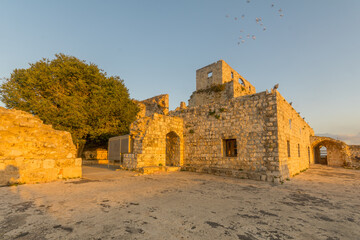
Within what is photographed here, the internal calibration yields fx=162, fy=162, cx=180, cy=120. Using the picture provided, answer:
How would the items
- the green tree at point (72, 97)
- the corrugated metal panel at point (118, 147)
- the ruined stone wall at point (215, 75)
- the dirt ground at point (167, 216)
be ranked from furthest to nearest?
the ruined stone wall at point (215, 75) < the green tree at point (72, 97) < the corrugated metal panel at point (118, 147) < the dirt ground at point (167, 216)

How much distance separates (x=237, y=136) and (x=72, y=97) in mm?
13924

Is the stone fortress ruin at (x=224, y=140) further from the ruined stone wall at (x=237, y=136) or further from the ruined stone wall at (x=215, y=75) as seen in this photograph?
the ruined stone wall at (x=215, y=75)

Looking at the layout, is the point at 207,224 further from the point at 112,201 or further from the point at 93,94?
the point at 93,94

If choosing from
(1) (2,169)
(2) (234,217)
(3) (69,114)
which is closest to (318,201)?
(2) (234,217)

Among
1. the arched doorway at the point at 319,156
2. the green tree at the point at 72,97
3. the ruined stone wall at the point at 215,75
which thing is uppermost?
the ruined stone wall at the point at 215,75

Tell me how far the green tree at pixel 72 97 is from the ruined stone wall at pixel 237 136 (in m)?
8.17

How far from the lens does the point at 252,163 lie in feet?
28.0

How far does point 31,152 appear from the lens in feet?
18.7

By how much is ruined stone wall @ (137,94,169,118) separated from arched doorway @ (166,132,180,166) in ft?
37.7

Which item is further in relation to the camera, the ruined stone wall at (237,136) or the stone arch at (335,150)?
the stone arch at (335,150)

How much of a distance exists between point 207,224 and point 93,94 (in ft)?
52.2

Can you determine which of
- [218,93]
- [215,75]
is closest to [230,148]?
[218,93]

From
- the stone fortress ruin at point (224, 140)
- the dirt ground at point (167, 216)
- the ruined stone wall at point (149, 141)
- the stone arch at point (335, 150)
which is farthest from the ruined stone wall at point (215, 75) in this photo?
the dirt ground at point (167, 216)

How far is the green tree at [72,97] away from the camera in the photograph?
43.8 ft
